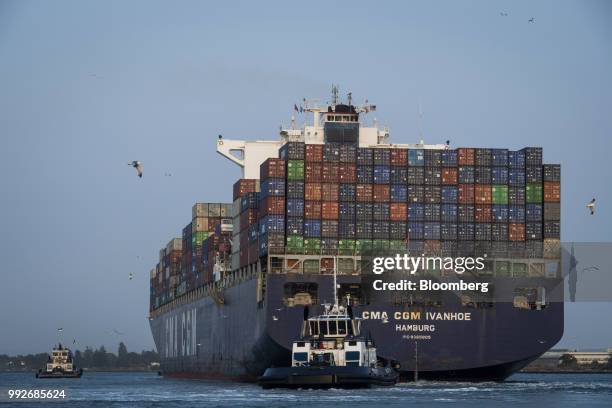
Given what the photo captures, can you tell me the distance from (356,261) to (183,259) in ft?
143

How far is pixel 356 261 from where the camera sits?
262 ft

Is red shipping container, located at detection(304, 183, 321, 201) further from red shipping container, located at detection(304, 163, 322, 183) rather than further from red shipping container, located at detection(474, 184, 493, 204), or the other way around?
red shipping container, located at detection(474, 184, 493, 204)

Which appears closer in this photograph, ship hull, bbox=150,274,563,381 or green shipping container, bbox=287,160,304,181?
ship hull, bbox=150,274,563,381

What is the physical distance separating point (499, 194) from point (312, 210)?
41.6ft

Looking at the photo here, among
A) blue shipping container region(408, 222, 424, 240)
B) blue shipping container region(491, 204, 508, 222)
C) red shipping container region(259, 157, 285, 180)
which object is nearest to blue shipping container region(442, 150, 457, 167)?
blue shipping container region(491, 204, 508, 222)

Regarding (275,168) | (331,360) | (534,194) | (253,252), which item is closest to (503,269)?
A: (534,194)

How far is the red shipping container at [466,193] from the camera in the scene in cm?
8175

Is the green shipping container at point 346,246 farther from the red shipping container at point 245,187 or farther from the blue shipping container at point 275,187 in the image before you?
the red shipping container at point 245,187

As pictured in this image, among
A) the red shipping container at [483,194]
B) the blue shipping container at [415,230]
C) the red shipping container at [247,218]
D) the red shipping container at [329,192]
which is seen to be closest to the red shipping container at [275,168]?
the red shipping container at [329,192]

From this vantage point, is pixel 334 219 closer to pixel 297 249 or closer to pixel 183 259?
pixel 297 249

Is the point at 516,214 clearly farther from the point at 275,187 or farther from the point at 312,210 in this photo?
the point at 275,187

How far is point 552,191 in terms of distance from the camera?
82.2 m

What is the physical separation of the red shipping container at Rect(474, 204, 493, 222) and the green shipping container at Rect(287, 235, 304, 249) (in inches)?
464

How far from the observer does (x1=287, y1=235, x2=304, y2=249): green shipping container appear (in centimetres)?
8069
